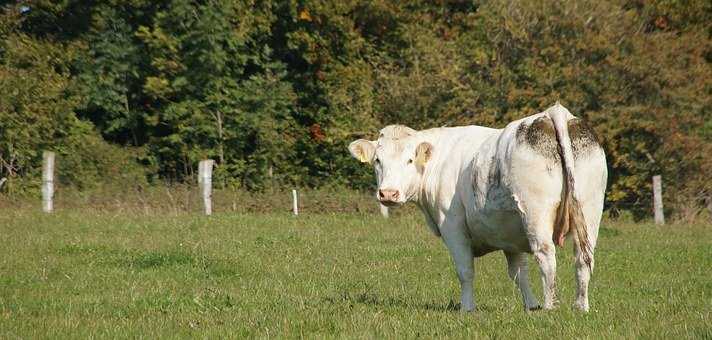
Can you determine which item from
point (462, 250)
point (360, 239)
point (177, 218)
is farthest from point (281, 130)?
point (462, 250)

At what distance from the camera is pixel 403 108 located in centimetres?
3484

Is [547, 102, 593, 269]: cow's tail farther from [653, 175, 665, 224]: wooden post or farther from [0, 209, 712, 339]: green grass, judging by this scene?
[653, 175, 665, 224]: wooden post

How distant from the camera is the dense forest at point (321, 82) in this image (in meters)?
31.4

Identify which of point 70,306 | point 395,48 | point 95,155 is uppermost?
point 395,48

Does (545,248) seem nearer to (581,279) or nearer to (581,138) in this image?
(581,279)

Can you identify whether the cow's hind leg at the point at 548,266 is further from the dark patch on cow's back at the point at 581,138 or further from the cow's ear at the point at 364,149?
the cow's ear at the point at 364,149

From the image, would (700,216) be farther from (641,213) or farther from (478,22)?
(478,22)

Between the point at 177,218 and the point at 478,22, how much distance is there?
18600 millimetres

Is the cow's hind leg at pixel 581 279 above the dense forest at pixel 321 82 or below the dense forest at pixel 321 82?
below

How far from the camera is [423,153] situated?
11070 mm

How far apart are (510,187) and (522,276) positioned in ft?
5.21

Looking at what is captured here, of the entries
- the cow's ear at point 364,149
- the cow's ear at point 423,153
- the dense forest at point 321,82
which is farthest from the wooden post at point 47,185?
the cow's ear at point 423,153

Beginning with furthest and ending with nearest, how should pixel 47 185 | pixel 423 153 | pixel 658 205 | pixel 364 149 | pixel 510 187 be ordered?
pixel 658 205
pixel 47 185
pixel 364 149
pixel 423 153
pixel 510 187

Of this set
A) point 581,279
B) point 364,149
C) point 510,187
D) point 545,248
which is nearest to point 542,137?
point 510,187
